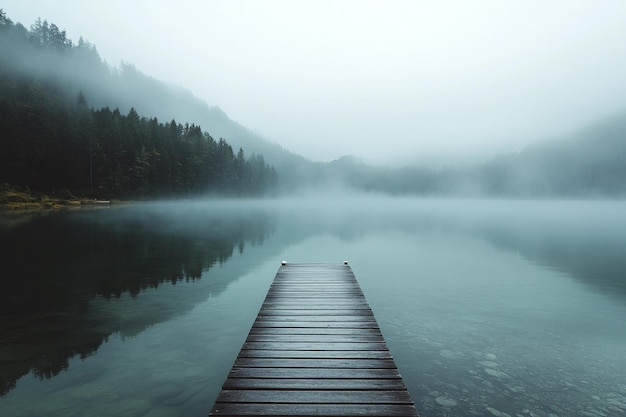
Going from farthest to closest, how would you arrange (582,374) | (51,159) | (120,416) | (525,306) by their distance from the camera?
(51,159) → (525,306) → (582,374) → (120,416)

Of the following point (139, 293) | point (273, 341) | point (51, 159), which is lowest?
point (139, 293)

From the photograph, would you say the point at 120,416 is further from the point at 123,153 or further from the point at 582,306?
the point at 123,153

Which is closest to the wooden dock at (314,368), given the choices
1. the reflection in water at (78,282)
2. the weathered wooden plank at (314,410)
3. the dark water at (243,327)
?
the weathered wooden plank at (314,410)

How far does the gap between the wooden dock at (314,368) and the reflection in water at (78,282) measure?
6.79 meters

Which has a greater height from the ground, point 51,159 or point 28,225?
point 51,159

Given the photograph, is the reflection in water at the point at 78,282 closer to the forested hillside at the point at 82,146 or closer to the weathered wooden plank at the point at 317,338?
the weathered wooden plank at the point at 317,338

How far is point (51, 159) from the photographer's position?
9438 centimetres

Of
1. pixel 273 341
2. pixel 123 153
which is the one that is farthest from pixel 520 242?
pixel 123 153

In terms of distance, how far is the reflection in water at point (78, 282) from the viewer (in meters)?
12.2

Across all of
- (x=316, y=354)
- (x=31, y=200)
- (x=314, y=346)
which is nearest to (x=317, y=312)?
(x=314, y=346)

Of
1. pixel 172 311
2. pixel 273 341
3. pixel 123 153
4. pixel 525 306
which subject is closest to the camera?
pixel 273 341

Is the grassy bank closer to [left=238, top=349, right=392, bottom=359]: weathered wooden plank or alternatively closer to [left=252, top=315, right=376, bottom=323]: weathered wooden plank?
[left=252, top=315, right=376, bottom=323]: weathered wooden plank

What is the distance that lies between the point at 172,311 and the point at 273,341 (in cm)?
875

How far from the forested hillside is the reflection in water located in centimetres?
6288
